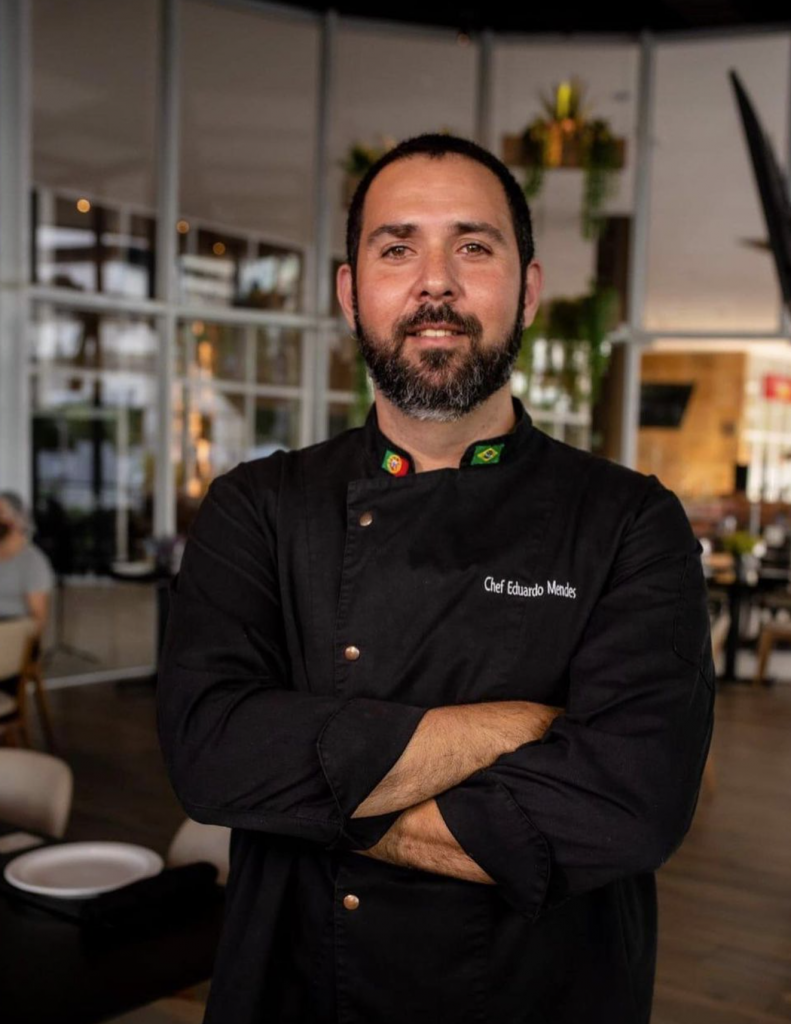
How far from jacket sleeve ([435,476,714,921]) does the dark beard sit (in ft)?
0.89

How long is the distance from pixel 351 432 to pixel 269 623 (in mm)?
348

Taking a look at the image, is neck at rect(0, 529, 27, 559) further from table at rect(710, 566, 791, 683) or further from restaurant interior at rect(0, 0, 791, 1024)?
table at rect(710, 566, 791, 683)

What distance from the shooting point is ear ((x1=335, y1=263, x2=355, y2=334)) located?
1586 millimetres

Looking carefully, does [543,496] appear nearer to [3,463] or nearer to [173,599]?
[173,599]

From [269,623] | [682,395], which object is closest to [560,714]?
[269,623]

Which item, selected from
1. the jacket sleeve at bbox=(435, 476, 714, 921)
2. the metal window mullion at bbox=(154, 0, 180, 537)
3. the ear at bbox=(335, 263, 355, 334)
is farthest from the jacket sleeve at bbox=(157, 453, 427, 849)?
the metal window mullion at bbox=(154, 0, 180, 537)

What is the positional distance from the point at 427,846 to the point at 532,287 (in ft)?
2.66

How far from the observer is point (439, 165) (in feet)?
4.94

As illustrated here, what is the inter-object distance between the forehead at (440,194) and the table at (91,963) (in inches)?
45.6

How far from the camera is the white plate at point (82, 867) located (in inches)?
76.6

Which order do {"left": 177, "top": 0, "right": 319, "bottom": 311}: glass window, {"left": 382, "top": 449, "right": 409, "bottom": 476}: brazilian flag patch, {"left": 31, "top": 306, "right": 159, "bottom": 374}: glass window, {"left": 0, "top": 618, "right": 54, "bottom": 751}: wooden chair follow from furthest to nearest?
{"left": 177, "top": 0, "right": 319, "bottom": 311}: glass window, {"left": 31, "top": 306, "right": 159, "bottom": 374}: glass window, {"left": 0, "top": 618, "right": 54, "bottom": 751}: wooden chair, {"left": 382, "top": 449, "right": 409, "bottom": 476}: brazilian flag patch

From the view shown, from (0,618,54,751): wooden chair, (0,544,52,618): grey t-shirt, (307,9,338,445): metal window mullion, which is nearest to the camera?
(0,618,54,751): wooden chair

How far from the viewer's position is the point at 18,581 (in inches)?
228

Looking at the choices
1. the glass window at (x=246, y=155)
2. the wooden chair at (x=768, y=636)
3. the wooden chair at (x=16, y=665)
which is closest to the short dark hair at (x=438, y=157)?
the wooden chair at (x=16, y=665)
